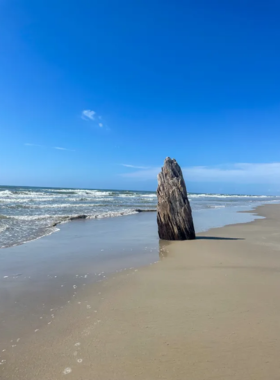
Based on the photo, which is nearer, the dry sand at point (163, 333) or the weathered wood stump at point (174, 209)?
the dry sand at point (163, 333)

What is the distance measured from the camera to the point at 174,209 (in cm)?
859

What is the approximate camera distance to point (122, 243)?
793 cm

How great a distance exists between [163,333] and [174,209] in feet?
19.7

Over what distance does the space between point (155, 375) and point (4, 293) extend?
2.86 metres

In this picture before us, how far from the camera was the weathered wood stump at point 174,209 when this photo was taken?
8562 mm

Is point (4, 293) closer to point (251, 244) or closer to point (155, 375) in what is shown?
point (155, 375)

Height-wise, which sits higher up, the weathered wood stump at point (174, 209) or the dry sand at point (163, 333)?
the weathered wood stump at point (174, 209)

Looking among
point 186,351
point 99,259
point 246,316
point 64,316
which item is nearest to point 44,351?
point 64,316

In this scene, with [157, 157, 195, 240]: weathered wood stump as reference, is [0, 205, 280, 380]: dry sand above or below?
below

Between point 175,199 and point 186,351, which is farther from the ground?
point 175,199

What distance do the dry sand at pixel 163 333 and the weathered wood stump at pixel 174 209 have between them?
12.5ft

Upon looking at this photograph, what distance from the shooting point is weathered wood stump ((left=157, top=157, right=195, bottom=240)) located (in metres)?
8.56

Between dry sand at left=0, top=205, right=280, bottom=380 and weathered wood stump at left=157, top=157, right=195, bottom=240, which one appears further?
weathered wood stump at left=157, top=157, right=195, bottom=240

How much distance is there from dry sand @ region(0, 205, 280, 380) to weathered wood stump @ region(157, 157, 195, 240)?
12.5 ft
